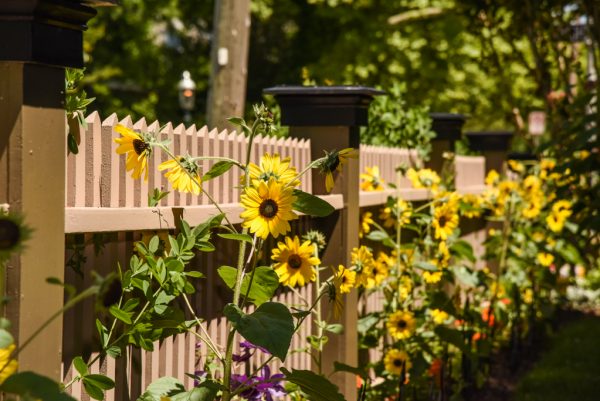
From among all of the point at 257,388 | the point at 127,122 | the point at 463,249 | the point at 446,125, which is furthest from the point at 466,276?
the point at 127,122

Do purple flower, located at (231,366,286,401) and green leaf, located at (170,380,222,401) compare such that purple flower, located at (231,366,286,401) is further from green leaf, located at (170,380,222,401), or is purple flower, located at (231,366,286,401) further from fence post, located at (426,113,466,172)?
fence post, located at (426,113,466,172)

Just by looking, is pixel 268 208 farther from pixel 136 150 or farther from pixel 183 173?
pixel 136 150

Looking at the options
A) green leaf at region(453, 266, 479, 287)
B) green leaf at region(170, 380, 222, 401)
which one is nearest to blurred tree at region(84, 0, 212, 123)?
green leaf at region(453, 266, 479, 287)

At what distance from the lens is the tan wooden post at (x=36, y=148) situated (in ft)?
7.81

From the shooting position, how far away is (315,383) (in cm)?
330

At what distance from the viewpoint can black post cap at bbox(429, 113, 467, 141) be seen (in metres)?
7.45

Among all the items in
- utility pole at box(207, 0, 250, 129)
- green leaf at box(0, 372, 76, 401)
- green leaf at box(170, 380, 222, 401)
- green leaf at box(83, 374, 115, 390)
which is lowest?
green leaf at box(170, 380, 222, 401)

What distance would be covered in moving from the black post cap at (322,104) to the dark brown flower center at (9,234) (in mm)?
2876

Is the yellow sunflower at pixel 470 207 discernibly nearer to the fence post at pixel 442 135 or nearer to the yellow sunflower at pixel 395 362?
the fence post at pixel 442 135

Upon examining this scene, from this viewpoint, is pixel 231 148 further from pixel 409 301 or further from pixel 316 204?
pixel 409 301

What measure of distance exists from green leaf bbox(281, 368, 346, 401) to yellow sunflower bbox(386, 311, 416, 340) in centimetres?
188

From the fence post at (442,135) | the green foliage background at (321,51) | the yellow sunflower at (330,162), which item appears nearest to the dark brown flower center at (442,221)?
the fence post at (442,135)

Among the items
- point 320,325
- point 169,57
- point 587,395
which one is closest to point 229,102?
point 587,395

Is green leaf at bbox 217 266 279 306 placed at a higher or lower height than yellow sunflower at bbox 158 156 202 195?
lower
